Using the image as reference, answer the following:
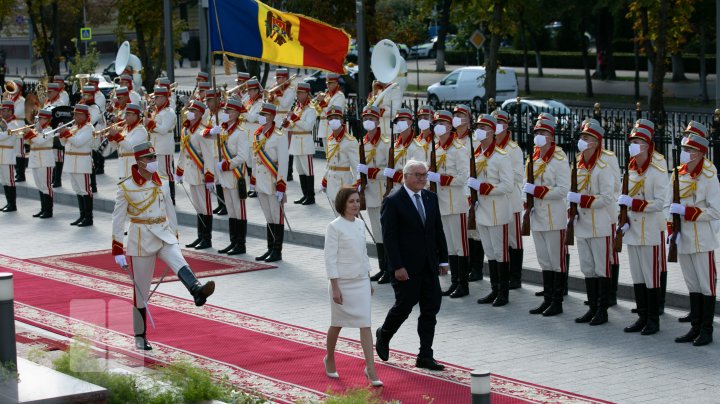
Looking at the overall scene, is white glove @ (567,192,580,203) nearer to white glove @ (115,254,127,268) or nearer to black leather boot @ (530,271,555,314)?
black leather boot @ (530,271,555,314)

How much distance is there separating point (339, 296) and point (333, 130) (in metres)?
6.82

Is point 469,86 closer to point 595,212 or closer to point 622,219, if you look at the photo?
point 595,212

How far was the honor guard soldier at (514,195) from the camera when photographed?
49.4 ft

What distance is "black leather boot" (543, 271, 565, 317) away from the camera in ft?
46.5

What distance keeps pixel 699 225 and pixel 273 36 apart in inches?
343

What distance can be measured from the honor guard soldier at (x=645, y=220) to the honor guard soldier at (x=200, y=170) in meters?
7.35

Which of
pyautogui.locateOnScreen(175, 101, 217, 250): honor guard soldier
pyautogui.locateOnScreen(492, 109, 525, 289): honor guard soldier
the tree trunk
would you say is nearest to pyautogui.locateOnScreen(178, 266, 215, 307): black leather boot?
pyautogui.locateOnScreen(492, 109, 525, 289): honor guard soldier

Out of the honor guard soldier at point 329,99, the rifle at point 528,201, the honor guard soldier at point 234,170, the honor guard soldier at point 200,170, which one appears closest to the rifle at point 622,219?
the rifle at point 528,201

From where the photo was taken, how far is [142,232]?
13164 millimetres

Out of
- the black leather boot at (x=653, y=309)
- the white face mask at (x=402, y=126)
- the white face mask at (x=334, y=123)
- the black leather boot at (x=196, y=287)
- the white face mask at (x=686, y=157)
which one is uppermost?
the white face mask at (x=402, y=126)

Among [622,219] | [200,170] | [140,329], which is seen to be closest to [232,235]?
[200,170]

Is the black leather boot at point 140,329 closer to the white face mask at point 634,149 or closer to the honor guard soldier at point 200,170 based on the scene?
the white face mask at point 634,149

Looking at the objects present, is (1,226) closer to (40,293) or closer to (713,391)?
(40,293)

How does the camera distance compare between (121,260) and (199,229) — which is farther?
(199,229)
